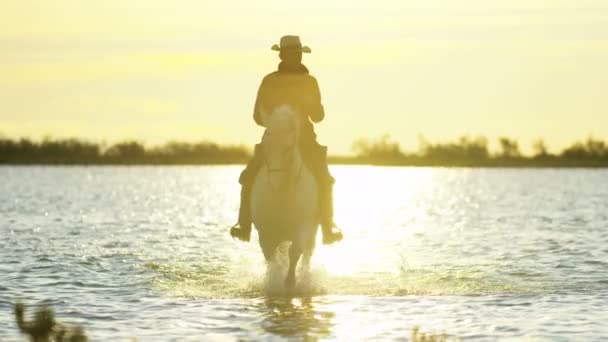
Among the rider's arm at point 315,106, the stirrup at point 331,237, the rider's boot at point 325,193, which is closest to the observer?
the rider's boot at point 325,193

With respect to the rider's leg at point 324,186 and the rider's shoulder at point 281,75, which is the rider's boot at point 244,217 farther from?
the rider's shoulder at point 281,75

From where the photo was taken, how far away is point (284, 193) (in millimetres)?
17062

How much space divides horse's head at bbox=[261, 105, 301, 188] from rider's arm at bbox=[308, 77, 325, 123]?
2.66 ft

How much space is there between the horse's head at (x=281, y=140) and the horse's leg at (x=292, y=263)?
1283mm

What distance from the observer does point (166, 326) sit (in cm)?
1527

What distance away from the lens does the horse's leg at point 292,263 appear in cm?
1766

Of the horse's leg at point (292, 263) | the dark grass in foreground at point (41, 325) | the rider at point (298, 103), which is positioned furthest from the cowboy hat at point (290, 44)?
the dark grass in foreground at point (41, 325)

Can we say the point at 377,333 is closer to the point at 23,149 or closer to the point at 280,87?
the point at 280,87

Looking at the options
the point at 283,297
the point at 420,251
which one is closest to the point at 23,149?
the point at 420,251

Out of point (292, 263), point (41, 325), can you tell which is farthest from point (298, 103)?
point (41, 325)

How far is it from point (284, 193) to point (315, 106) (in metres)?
1.29

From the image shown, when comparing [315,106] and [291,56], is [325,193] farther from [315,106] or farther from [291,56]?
[291,56]

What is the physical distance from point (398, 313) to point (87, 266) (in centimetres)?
871

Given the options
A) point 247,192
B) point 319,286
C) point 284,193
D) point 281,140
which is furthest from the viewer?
point 319,286
